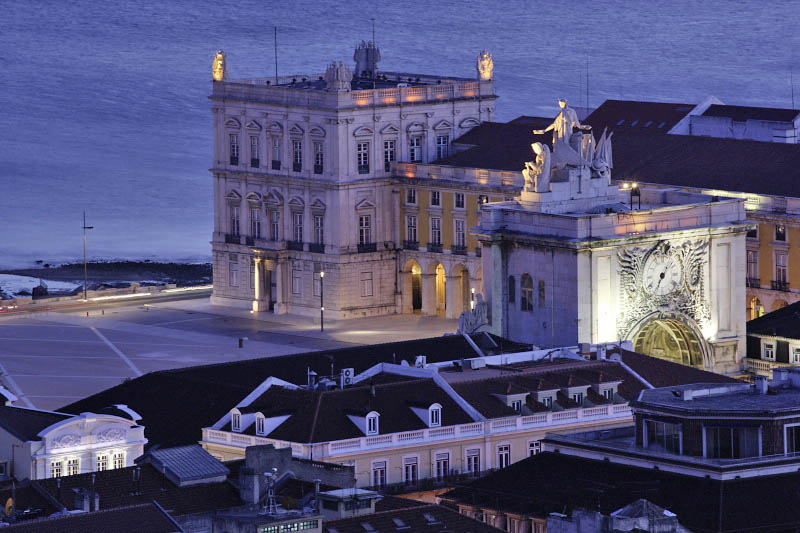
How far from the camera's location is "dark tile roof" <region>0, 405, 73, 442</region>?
116m

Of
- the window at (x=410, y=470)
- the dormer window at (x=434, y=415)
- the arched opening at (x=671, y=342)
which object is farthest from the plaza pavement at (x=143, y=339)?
the window at (x=410, y=470)

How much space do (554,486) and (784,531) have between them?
8.91m

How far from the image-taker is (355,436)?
122 meters

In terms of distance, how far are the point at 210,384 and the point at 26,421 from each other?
14.2 m

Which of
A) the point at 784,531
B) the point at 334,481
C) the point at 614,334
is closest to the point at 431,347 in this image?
the point at 614,334

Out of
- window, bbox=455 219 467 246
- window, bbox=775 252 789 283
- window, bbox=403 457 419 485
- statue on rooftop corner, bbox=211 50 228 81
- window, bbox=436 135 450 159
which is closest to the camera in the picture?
window, bbox=403 457 419 485

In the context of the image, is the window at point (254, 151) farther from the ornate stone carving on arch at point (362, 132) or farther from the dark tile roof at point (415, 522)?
the dark tile roof at point (415, 522)

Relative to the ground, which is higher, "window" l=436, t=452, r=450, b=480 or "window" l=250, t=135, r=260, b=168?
"window" l=250, t=135, r=260, b=168

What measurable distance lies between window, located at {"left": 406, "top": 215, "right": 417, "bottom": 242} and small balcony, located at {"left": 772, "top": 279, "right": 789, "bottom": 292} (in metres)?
25.9

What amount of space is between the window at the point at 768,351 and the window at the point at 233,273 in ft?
150

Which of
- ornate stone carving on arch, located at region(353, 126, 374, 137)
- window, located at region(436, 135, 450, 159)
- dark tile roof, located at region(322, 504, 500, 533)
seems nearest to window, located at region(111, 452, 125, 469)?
dark tile roof, located at region(322, 504, 500, 533)

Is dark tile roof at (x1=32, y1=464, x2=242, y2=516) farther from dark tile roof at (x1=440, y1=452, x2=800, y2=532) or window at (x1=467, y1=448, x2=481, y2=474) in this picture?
window at (x1=467, y1=448, x2=481, y2=474)

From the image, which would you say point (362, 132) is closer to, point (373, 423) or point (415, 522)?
point (373, 423)

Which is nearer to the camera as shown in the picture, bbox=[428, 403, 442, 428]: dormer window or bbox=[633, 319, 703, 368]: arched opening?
bbox=[428, 403, 442, 428]: dormer window
